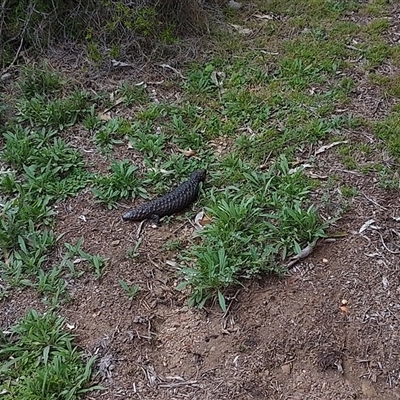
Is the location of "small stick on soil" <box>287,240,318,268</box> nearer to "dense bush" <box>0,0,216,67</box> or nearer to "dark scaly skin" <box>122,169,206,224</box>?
"dark scaly skin" <box>122,169,206,224</box>

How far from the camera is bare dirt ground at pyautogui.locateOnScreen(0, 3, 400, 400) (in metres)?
2.63

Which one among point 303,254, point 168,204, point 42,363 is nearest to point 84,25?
point 168,204

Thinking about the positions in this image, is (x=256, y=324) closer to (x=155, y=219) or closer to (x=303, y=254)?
(x=303, y=254)

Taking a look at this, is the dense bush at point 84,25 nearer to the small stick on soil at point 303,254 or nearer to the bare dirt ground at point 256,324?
the bare dirt ground at point 256,324

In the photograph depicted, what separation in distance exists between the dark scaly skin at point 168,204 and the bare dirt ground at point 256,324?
13 cm

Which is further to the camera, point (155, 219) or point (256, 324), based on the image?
point (155, 219)

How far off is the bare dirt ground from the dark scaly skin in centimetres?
13

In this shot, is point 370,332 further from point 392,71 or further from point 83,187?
point 392,71

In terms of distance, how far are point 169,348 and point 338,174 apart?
5.40ft

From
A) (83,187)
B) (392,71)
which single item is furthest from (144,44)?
(392,71)

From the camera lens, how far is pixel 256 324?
9.34 ft

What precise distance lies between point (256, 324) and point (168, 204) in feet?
3.33

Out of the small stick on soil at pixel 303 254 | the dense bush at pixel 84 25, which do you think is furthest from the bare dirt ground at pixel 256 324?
the dense bush at pixel 84 25

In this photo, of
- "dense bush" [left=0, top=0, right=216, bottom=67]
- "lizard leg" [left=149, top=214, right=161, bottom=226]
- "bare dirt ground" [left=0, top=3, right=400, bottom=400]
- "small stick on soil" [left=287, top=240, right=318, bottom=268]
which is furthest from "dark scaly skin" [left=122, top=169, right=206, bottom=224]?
"dense bush" [left=0, top=0, right=216, bottom=67]
